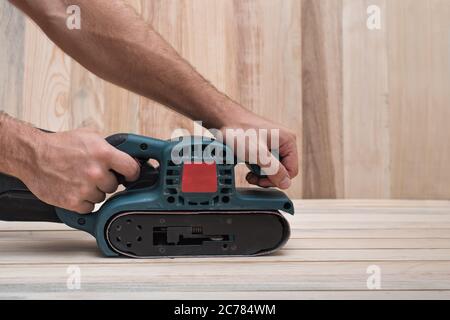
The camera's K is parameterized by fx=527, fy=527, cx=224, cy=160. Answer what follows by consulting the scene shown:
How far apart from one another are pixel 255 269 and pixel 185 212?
0.18 meters

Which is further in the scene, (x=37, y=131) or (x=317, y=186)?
(x=317, y=186)

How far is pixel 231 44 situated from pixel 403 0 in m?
0.80

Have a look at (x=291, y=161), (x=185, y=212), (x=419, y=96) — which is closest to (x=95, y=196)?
(x=185, y=212)

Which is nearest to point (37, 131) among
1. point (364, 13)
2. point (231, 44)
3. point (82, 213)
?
point (82, 213)

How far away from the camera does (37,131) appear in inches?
39.6

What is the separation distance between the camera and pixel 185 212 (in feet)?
3.27

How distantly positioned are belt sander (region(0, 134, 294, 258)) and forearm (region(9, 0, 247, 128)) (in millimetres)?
271

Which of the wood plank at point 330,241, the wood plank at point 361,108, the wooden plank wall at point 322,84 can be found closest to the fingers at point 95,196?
the wood plank at point 330,241

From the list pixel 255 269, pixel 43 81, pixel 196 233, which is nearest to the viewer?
pixel 255 269

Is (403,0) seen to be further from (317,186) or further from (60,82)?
(60,82)

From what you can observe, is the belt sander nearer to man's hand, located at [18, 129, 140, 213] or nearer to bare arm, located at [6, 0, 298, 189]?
man's hand, located at [18, 129, 140, 213]

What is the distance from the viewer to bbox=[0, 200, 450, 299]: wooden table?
0.77 m

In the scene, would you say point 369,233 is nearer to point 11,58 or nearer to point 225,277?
point 225,277

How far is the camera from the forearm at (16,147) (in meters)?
0.99
